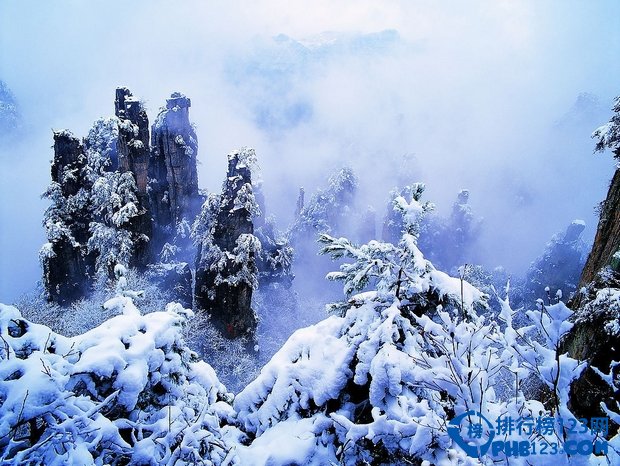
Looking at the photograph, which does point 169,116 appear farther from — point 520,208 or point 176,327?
point 520,208

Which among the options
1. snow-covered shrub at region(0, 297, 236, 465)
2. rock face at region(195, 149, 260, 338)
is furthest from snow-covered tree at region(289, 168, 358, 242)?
snow-covered shrub at region(0, 297, 236, 465)

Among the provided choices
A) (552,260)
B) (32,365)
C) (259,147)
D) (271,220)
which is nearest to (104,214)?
(271,220)

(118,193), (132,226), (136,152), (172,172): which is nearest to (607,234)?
(132,226)

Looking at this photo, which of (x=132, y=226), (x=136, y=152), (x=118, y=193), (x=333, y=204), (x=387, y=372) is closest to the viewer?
(x=387, y=372)

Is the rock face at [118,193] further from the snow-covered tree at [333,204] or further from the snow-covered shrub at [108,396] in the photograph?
the snow-covered shrub at [108,396]

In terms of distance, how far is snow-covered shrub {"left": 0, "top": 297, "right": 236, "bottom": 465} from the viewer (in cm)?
257

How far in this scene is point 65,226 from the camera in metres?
19.5

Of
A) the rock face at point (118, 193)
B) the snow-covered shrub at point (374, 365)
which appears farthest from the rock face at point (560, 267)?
the snow-covered shrub at point (374, 365)

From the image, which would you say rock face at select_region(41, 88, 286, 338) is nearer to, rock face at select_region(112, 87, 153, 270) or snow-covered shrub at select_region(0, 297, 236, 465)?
rock face at select_region(112, 87, 153, 270)

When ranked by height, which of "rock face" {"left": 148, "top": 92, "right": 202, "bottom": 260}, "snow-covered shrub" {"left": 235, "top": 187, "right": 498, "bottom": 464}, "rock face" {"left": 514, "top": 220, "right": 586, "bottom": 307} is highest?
"rock face" {"left": 148, "top": 92, "right": 202, "bottom": 260}

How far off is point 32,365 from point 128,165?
21.7 metres

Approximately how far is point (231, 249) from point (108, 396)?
16144 millimetres

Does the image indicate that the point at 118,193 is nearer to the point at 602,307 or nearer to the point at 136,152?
the point at 136,152

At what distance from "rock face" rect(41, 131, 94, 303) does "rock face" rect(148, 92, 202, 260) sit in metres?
5.03
